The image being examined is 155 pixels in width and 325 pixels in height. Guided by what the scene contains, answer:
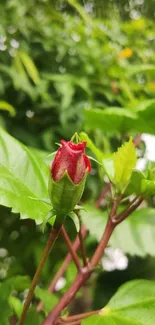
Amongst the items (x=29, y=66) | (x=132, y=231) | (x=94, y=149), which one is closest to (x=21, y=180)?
(x=94, y=149)

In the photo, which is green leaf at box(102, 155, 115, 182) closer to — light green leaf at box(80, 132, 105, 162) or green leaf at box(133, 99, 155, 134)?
light green leaf at box(80, 132, 105, 162)

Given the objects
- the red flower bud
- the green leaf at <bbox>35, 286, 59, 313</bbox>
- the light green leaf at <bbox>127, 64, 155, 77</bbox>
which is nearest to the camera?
the red flower bud

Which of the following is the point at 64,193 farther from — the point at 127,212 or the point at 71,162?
the point at 127,212

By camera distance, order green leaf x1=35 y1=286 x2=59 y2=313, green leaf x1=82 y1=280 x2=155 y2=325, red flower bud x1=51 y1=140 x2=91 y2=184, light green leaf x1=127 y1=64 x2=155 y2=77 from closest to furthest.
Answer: red flower bud x1=51 y1=140 x2=91 y2=184
green leaf x1=82 y1=280 x2=155 y2=325
green leaf x1=35 y1=286 x2=59 y2=313
light green leaf x1=127 y1=64 x2=155 y2=77

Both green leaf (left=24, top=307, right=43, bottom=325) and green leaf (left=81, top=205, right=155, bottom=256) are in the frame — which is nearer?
green leaf (left=24, top=307, right=43, bottom=325)

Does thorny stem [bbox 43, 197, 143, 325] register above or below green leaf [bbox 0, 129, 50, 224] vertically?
below

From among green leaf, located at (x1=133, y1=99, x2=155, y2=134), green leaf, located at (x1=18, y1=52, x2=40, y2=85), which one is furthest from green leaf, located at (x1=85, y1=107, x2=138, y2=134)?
green leaf, located at (x1=18, y1=52, x2=40, y2=85)
